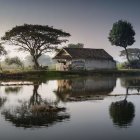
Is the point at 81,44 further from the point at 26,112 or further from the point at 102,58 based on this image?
the point at 26,112

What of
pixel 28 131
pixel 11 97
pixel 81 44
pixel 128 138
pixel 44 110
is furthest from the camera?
pixel 81 44

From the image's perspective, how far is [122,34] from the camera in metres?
120

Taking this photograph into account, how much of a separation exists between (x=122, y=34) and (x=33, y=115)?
96.9 meters

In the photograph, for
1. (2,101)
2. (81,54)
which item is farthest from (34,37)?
(2,101)

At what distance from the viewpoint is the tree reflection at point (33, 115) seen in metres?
24.1

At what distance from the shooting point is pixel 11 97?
38250 millimetres

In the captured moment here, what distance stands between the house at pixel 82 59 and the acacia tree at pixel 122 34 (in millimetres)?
23976

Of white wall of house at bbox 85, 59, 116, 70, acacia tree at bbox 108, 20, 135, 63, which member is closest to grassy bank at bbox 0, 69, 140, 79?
white wall of house at bbox 85, 59, 116, 70

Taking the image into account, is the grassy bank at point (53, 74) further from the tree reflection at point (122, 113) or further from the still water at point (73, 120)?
the tree reflection at point (122, 113)

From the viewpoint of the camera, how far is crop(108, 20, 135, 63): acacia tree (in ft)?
394

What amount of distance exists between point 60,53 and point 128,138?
76513mm

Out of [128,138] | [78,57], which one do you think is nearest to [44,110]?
[128,138]

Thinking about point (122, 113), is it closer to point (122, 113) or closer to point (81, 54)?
point (122, 113)

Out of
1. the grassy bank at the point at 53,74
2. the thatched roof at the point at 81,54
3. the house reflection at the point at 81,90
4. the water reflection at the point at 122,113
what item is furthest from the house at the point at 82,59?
the water reflection at the point at 122,113
